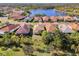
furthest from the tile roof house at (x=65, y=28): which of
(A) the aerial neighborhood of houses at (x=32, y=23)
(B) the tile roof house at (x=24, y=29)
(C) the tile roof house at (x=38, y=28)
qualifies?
(B) the tile roof house at (x=24, y=29)

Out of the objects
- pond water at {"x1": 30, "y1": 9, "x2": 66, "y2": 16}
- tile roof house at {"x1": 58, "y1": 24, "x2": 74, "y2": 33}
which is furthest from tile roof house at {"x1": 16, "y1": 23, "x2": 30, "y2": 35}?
tile roof house at {"x1": 58, "y1": 24, "x2": 74, "y2": 33}

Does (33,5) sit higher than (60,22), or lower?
higher

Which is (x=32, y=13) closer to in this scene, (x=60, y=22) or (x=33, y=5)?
(x=33, y=5)

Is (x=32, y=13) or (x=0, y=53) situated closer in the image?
(x=0, y=53)

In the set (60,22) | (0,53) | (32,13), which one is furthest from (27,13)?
(0,53)

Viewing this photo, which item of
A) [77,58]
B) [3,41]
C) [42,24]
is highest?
[42,24]

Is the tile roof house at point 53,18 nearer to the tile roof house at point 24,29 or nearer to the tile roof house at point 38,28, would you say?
the tile roof house at point 38,28

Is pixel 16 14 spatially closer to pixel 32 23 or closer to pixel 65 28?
pixel 32 23

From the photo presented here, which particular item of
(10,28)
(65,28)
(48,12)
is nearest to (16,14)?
(10,28)
